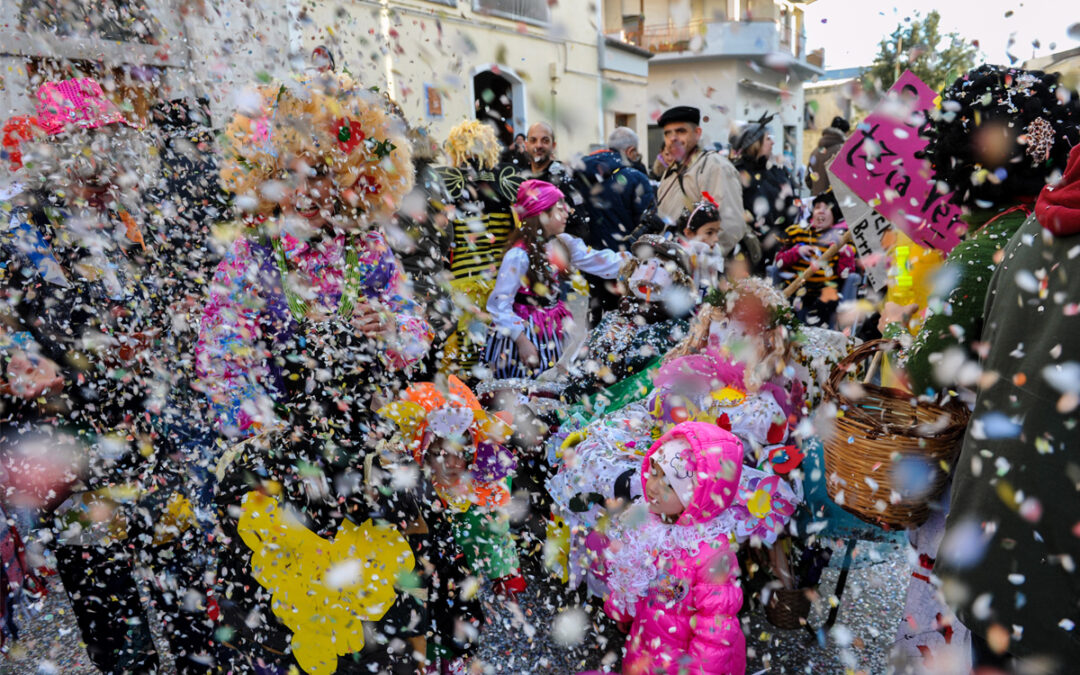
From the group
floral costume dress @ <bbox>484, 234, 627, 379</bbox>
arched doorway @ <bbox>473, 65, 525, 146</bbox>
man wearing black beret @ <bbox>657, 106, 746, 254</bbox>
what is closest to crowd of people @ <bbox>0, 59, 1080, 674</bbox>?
floral costume dress @ <bbox>484, 234, 627, 379</bbox>

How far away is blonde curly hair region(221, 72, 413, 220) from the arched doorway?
9.25 meters

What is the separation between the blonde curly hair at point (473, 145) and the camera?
4.58 metres

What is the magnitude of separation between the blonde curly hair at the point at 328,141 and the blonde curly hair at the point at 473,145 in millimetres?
2459

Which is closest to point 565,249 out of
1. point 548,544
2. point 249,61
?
point 548,544

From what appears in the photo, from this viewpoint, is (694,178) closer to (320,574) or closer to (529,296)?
(529,296)

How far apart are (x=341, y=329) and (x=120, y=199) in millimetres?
1280

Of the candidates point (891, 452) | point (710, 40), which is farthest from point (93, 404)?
point (710, 40)

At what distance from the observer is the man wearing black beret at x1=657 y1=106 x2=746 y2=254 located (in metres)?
4.16

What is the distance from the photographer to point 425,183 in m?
3.90

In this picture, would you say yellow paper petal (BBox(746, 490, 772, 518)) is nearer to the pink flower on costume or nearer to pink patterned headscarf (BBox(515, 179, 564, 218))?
the pink flower on costume

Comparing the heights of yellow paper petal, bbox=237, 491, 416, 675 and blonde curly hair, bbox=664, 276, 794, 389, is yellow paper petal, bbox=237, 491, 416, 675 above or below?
below

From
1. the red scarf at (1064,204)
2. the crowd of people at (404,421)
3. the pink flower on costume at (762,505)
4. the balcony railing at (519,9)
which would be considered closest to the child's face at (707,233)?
the crowd of people at (404,421)

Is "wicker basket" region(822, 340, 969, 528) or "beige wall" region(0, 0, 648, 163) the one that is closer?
"wicker basket" region(822, 340, 969, 528)

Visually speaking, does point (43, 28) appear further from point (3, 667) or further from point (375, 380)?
point (375, 380)
